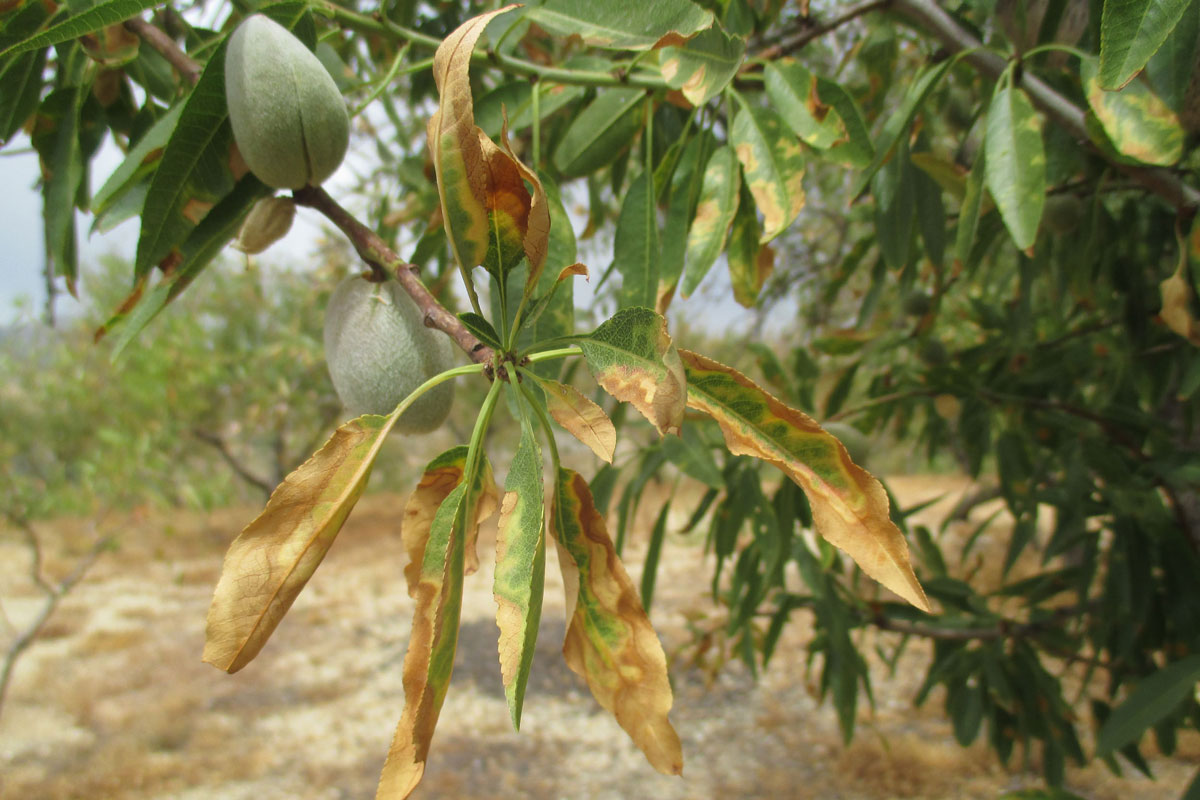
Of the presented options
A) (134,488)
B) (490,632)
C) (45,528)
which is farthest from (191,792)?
(45,528)

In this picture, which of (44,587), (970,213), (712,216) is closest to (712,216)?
(712,216)

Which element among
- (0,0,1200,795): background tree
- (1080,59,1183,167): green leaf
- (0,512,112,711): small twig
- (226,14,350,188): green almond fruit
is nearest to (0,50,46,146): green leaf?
(0,0,1200,795): background tree

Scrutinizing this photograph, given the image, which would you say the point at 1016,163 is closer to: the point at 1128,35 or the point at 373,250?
the point at 1128,35

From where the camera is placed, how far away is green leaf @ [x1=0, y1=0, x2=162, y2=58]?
1.32 feet

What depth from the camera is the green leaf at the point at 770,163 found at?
0.55 m

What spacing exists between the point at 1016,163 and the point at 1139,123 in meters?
0.08

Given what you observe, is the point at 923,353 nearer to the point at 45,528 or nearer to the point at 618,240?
the point at 618,240

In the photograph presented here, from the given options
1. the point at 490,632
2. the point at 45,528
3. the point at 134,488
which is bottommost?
the point at 45,528

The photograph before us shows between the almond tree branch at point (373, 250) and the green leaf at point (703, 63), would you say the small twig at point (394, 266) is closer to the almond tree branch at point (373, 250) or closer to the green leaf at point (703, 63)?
the almond tree branch at point (373, 250)

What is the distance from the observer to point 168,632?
4.41 m

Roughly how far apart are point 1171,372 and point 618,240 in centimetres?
114

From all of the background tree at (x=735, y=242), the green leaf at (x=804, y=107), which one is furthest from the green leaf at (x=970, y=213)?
the green leaf at (x=804, y=107)

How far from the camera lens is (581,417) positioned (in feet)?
1.20

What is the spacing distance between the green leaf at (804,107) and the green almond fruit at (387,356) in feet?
1.03
